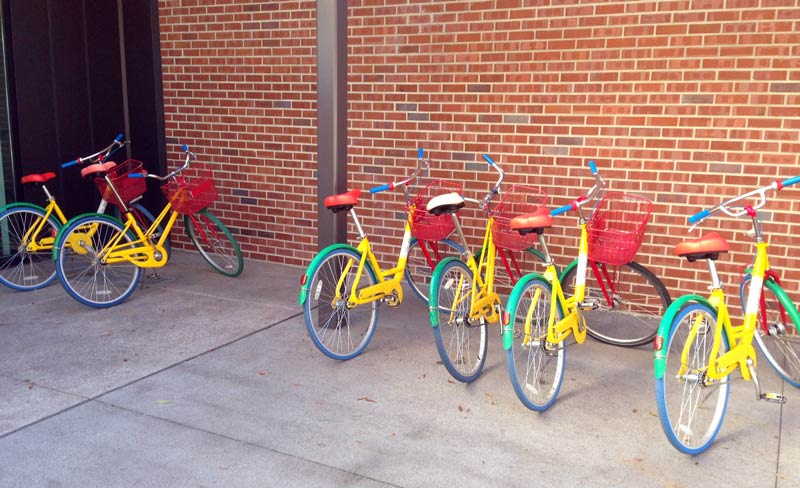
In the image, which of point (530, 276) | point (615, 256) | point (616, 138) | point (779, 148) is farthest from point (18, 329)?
point (779, 148)

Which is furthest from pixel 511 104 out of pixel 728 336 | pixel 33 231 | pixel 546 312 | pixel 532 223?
pixel 33 231

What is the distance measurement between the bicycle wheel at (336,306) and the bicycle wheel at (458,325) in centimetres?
50

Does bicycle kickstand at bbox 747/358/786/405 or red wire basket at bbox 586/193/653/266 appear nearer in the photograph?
bicycle kickstand at bbox 747/358/786/405

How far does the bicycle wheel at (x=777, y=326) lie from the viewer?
3848 millimetres

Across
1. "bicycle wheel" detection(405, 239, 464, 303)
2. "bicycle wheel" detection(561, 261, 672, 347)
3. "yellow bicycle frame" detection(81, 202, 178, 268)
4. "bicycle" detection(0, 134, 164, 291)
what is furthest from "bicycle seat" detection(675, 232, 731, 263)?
"bicycle" detection(0, 134, 164, 291)

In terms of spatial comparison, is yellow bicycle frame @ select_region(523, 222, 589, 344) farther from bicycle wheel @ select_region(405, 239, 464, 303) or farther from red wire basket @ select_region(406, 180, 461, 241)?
bicycle wheel @ select_region(405, 239, 464, 303)

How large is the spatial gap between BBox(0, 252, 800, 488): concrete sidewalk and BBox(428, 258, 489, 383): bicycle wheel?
0.38 feet

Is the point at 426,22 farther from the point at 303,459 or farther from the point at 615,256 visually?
the point at 303,459

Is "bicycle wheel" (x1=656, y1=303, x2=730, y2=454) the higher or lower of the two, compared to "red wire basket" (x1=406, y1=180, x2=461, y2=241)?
lower

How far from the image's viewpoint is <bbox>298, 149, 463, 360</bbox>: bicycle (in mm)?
4289

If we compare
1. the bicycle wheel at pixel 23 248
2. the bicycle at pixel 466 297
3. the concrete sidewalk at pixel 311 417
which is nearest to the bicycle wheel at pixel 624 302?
the concrete sidewalk at pixel 311 417

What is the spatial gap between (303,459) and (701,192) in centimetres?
328

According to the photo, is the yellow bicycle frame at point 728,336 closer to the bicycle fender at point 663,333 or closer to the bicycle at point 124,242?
the bicycle fender at point 663,333

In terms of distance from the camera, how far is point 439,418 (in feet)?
12.2
